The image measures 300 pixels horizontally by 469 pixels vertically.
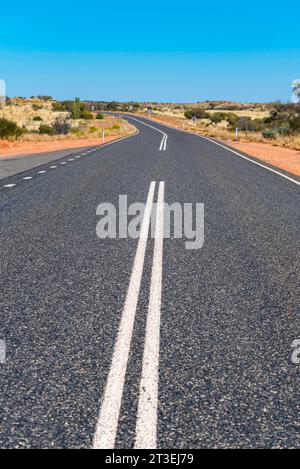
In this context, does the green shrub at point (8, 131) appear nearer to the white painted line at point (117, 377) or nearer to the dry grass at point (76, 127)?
the dry grass at point (76, 127)

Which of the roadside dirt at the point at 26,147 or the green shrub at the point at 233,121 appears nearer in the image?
the roadside dirt at the point at 26,147

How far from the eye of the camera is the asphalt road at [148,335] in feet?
8.78

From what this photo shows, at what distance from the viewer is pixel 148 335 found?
12.4 ft

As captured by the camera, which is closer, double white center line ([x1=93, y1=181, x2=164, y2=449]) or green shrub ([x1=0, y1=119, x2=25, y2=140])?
double white center line ([x1=93, y1=181, x2=164, y2=449])

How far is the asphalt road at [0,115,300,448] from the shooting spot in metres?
2.68

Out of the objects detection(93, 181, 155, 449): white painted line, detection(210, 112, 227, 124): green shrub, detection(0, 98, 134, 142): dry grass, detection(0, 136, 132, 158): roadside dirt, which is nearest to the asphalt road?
detection(93, 181, 155, 449): white painted line

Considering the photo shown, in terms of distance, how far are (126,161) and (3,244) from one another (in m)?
12.2

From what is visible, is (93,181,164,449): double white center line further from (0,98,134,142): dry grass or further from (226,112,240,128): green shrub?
(226,112,240,128): green shrub

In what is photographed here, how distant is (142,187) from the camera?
38.0ft

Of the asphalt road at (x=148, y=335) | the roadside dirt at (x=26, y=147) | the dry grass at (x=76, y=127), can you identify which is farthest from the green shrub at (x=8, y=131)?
the asphalt road at (x=148, y=335)

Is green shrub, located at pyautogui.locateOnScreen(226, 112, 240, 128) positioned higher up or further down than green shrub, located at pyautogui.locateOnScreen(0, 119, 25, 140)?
higher up

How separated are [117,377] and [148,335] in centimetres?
67

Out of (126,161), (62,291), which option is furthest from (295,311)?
(126,161)
